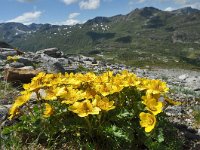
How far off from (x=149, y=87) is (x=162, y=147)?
110 centimetres

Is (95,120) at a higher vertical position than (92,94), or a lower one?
lower

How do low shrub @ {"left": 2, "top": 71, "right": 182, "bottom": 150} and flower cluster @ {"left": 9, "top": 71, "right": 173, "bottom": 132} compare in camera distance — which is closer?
flower cluster @ {"left": 9, "top": 71, "right": 173, "bottom": 132}

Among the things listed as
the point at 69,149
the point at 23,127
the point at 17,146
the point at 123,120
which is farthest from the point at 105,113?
the point at 17,146

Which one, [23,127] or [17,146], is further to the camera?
[23,127]

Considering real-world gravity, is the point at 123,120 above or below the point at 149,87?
below

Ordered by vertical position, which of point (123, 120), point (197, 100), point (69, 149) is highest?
point (123, 120)

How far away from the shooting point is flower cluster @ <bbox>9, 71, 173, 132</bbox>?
548 centimetres

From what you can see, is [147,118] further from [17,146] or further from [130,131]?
[17,146]

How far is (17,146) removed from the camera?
15.9ft

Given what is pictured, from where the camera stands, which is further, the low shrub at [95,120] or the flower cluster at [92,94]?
the low shrub at [95,120]

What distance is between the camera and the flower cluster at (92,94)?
5477 millimetres

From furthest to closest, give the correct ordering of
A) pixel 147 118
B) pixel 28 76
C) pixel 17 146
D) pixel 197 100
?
pixel 197 100 < pixel 28 76 < pixel 147 118 < pixel 17 146

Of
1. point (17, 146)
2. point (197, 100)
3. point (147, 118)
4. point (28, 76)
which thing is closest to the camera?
point (17, 146)

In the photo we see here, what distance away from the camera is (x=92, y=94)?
20.7ft
